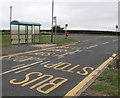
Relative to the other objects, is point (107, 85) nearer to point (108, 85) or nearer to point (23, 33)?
point (108, 85)

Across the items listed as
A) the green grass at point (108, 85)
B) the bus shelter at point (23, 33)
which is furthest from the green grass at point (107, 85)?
the bus shelter at point (23, 33)

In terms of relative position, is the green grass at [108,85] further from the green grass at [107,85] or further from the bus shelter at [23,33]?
the bus shelter at [23,33]

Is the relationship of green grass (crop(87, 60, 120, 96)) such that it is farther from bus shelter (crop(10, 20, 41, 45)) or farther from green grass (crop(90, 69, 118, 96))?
bus shelter (crop(10, 20, 41, 45))

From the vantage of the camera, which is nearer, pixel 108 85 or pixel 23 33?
pixel 108 85

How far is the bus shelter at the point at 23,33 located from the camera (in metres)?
16.5

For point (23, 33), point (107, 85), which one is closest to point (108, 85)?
Result: point (107, 85)

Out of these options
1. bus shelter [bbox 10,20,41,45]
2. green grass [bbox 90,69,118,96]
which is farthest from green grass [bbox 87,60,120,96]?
bus shelter [bbox 10,20,41,45]

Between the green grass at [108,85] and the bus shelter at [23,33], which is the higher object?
the bus shelter at [23,33]

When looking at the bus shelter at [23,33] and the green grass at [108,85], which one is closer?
the green grass at [108,85]

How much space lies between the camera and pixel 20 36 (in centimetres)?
1714

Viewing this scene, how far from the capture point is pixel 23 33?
17.5 meters

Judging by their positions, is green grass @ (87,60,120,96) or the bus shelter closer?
green grass @ (87,60,120,96)

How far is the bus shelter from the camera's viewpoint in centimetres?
1646

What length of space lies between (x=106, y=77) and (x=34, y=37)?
13943 mm
